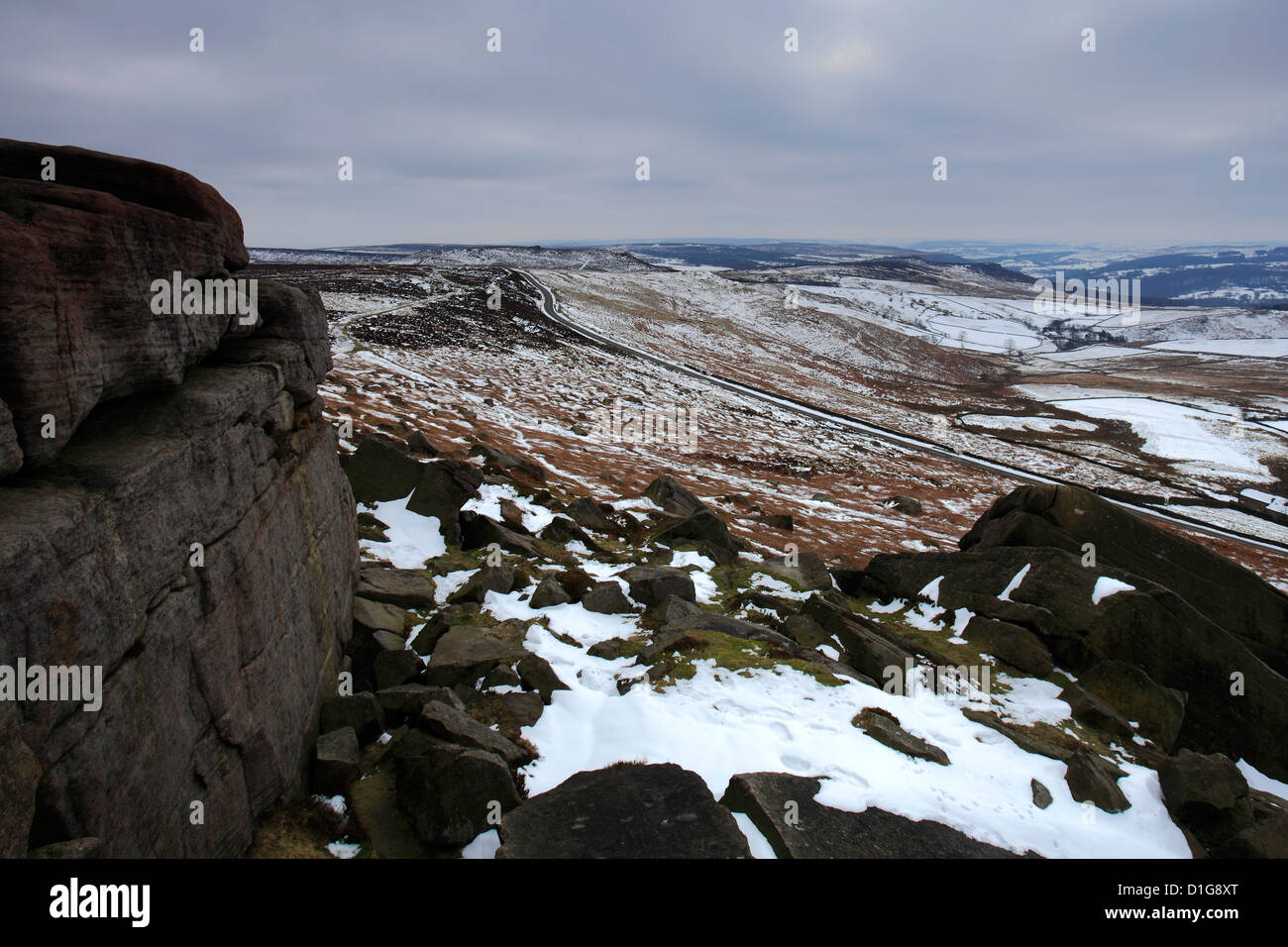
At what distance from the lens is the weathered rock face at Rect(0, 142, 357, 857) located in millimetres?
5582

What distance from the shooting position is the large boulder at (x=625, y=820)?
7887 mm

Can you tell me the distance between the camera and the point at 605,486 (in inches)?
1277

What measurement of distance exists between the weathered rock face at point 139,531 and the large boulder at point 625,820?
358cm

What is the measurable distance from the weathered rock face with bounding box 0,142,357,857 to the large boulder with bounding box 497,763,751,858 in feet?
11.7

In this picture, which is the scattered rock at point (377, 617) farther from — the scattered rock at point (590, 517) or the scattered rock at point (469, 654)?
the scattered rock at point (590, 517)

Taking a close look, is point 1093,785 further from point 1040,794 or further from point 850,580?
point 850,580

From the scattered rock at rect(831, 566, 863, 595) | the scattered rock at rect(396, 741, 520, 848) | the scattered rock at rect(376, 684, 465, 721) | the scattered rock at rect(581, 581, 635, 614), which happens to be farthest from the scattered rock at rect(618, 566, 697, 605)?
the scattered rock at rect(396, 741, 520, 848)

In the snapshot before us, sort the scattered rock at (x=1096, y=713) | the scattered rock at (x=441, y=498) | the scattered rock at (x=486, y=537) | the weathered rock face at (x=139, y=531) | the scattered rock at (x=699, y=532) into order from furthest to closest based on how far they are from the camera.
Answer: the scattered rock at (x=699, y=532), the scattered rock at (x=441, y=498), the scattered rock at (x=486, y=537), the scattered rock at (x=1096, y=713), the weathered rock face at (x=139, y=531)

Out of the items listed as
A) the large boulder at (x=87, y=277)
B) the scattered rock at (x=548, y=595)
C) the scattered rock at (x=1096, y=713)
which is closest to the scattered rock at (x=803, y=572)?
the scattered rock at (x=1096, y=713)

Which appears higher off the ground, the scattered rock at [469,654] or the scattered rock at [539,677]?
the scattered rock at [469,654]

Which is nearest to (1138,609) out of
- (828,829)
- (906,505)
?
(828,829)

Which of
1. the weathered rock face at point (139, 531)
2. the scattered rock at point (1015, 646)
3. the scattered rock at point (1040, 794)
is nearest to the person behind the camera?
the weathered rock face at point (139, 531)

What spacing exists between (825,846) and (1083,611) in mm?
11900
